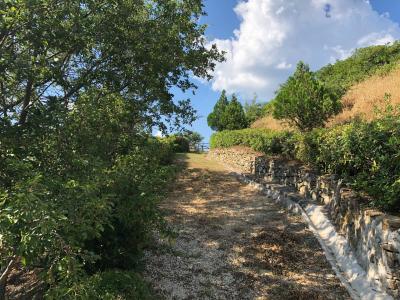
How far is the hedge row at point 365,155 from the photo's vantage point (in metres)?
6.91

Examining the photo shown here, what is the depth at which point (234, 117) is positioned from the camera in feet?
106

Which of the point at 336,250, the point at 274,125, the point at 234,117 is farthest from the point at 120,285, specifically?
the point at 234,117

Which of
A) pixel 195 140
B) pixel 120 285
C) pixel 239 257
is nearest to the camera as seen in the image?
pixel 120 285

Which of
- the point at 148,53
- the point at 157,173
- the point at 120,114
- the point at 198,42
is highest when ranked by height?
the point at 198,42

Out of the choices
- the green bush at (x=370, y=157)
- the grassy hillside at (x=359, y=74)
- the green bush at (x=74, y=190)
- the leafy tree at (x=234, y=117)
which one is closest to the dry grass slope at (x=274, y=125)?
the grassy hillside at (x=359, y=74)

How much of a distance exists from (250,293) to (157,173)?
2.85 m

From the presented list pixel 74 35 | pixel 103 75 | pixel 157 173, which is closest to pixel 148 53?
pixel 103 75

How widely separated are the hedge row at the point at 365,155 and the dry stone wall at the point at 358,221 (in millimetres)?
301

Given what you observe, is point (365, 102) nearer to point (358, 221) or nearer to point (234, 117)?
point (358, 221)

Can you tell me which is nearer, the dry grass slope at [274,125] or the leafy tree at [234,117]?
the dry grass slope at [274,125]

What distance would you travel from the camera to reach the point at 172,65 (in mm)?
10023

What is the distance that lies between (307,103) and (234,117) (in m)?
16.8

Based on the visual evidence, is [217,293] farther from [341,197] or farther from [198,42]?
[198,42]

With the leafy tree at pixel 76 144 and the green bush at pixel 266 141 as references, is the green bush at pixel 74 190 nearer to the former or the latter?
the leafy tree at pixel 76 144
